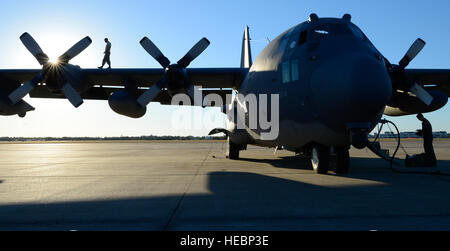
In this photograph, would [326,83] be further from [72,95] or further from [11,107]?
[11,107]

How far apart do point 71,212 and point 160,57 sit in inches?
370

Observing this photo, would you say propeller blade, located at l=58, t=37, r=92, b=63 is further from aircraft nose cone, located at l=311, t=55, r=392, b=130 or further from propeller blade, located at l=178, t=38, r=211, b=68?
aircraft nose cone, located at l=311, t=55, r=392, b=130

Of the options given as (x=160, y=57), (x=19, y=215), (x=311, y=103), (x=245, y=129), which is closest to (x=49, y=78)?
(x=160, y=57)

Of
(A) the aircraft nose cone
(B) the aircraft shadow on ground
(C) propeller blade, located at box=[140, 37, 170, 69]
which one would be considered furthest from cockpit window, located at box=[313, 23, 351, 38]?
(C) propeller blade, located at box=[140, 37, 170, 69]

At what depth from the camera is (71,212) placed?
456cm

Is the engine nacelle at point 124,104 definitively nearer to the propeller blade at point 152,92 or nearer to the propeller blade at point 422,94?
the propeller blade at point 152,92

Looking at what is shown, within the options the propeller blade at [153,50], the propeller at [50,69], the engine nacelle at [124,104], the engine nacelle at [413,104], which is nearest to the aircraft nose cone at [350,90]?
the engine nacelle at [413,104]

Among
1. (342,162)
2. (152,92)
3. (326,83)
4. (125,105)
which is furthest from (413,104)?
(125,105)

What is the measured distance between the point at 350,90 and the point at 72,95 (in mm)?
10518

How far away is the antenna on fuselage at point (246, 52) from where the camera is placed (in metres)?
20.0

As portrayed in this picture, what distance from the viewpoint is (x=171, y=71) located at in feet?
40.8
